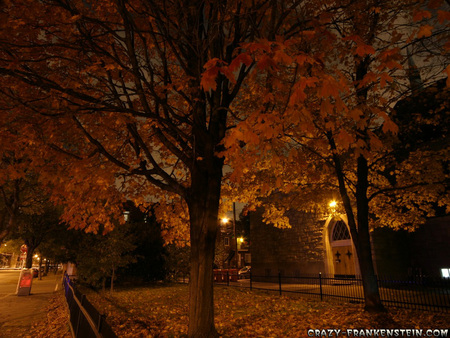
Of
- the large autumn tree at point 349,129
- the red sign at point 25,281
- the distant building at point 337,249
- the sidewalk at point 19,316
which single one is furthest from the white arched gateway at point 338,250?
the red sign at point 25,281

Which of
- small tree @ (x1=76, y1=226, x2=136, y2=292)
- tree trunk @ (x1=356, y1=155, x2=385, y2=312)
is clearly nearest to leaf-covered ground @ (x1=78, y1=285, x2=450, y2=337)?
tree trunk @ (x1=356, y1=155, x2=385, y2=312)

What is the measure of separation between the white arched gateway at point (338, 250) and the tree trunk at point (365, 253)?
32.8ft

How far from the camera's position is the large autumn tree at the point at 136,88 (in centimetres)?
575

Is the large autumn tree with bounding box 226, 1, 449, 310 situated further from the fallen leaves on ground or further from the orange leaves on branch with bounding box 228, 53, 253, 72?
the fallen leaves on ground

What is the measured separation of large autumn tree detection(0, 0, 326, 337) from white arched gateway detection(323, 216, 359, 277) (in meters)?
15.5

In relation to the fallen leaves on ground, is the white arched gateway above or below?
above

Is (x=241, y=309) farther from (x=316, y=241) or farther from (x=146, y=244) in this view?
(x=146, y=244)

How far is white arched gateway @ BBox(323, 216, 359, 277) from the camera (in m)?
→ 19.4

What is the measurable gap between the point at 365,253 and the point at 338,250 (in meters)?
11.8

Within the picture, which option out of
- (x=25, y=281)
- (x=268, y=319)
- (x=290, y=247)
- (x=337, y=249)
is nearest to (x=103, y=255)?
(x=25, y=281)

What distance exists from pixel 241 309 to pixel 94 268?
11.4 meters

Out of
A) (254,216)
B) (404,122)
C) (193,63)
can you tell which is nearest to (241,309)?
(193,63)

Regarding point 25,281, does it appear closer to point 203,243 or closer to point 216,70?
point 203,243

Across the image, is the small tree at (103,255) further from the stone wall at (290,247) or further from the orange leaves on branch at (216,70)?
the orange leaves on branch at (216,70)
